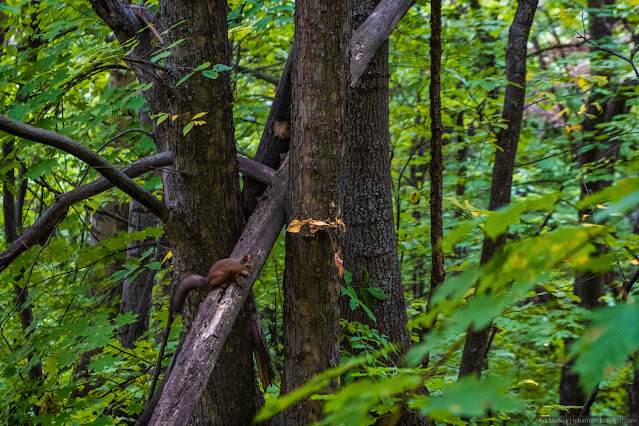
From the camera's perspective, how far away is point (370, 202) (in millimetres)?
2766

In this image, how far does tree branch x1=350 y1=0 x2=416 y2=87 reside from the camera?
7.27 feet

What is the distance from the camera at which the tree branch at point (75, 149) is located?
1.60 meters

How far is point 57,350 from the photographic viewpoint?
2412 millimetres

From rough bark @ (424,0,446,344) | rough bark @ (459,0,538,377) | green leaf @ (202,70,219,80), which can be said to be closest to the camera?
green leaf @ (202,70,219,80)

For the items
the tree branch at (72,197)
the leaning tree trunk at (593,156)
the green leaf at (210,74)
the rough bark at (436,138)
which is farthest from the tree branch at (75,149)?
the leaning tree trunk at (593,156)

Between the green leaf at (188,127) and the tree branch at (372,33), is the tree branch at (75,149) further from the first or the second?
the tree branch at (372,33)

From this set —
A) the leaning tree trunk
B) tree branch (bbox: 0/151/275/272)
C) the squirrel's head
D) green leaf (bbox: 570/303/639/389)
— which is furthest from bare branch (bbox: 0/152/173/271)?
the leaning tree trunk

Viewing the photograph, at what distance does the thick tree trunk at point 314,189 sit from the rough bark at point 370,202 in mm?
830

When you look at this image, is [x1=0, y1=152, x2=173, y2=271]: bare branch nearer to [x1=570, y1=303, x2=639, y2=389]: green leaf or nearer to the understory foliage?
the understory foliage

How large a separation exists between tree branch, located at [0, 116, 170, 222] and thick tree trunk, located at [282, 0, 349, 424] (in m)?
0.62

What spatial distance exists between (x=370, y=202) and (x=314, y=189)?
1011mm

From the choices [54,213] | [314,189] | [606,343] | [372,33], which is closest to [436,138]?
[372,33]

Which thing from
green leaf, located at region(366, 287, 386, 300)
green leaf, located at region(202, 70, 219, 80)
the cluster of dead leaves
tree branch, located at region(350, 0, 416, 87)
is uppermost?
tree branch, located at region(350, 0, 416, 87)

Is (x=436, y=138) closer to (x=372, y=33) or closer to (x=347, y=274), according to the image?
(x=372, y=33)
